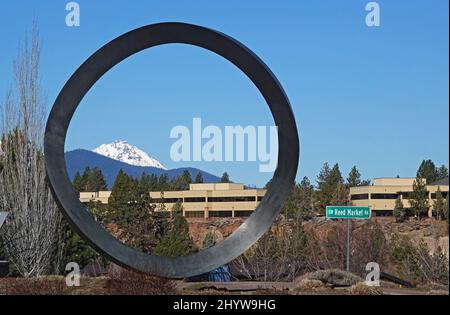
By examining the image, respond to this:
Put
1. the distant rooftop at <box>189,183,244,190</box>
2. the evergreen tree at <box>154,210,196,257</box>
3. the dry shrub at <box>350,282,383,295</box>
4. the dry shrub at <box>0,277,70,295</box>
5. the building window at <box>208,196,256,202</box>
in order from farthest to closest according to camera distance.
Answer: the distant rooftop at <box>189,183,244,190</box> → the building window at <box>208,196,256,202</box> → the evergreen tree at <box>154,210,196,257</box> → the dry shrub at <box>350,282,383,295</box> → the dry shrub at <box>0,277,70,295</box>

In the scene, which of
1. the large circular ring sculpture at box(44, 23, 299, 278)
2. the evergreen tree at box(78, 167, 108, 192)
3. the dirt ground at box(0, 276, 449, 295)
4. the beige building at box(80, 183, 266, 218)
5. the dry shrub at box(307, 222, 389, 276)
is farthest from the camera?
the evergreen tree at box(78, 167, 108, 192)

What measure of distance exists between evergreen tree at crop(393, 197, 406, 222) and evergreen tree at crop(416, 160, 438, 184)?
14.6 metres

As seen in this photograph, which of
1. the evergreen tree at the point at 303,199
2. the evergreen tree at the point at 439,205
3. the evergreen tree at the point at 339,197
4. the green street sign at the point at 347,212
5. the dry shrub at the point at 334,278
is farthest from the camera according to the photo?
the evergreen tree at the point at 339,197

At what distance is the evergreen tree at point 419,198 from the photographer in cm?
5379

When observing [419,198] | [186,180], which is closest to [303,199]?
[419,198]

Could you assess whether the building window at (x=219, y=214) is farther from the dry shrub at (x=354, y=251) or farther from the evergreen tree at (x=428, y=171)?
the dry shrub at (x=354, y=251)

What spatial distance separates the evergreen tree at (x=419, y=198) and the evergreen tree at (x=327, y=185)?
17.1 feet

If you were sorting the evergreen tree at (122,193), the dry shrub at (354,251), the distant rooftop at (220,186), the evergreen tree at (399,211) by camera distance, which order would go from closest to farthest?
the dry shrub at (354,251)
the evergreen tree at (122,193)
the evergreen tree at (399,211)
the distant rooftop at (220,186)

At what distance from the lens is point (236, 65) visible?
16406 mm

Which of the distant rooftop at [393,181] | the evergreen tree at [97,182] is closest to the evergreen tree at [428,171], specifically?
the distant rooftop at [393,181]

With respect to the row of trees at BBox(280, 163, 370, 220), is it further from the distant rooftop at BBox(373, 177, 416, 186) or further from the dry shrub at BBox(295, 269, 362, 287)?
the dry shrub at BBox(295, 269, 362, 287)

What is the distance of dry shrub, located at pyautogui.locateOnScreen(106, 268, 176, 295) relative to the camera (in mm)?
14695

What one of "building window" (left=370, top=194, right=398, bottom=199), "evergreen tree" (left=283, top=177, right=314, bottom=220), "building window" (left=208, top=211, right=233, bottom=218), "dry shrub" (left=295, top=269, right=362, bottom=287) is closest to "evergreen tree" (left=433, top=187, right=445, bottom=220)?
"evergreen tree" (left=283, top=177, right=314, bottom=220)
